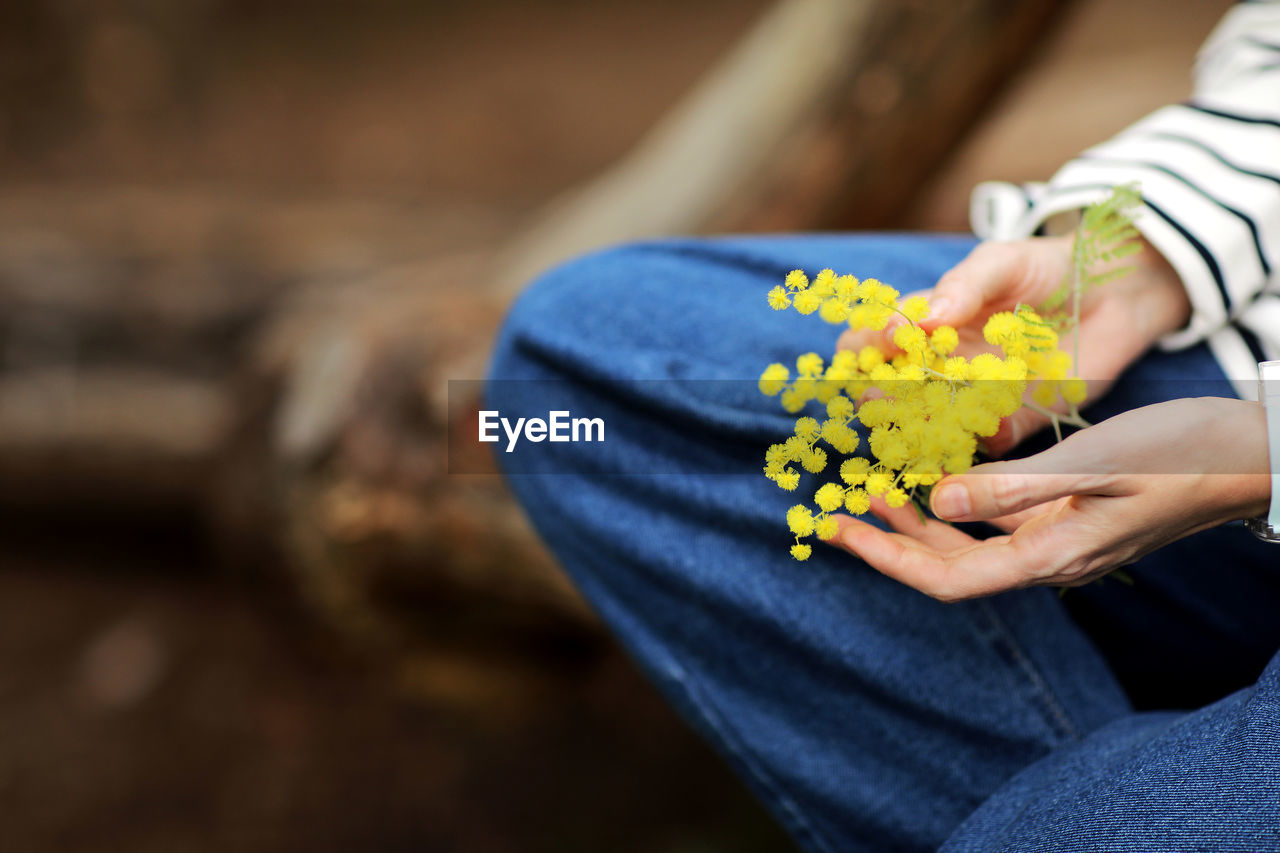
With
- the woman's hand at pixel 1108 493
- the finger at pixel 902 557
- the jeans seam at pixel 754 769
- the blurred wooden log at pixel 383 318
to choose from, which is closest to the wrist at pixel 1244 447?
the woman's hand at pixel 1108 493

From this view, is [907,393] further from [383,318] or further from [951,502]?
[383,318]

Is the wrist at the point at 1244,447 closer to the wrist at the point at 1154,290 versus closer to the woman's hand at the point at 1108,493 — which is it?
the woman's hand at the point at 1108,493

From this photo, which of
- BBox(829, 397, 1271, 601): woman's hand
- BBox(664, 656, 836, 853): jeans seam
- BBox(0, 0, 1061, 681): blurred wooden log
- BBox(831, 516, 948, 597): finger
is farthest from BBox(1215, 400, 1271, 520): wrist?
BBox(0, 0, 1061, 681): blurred wooden log

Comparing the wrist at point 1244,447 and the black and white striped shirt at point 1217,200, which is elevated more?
the black and white striped shirt at point 1217,200

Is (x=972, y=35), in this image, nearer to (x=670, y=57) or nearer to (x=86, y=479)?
(x=86, y=479)

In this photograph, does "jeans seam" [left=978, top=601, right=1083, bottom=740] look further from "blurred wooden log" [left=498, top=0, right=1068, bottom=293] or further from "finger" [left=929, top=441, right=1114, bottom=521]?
"blurred wooden log" [left=498, top=0, right=1068, bottom=293]

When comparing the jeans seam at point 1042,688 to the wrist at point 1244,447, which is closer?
the wrist at point 1244,447
